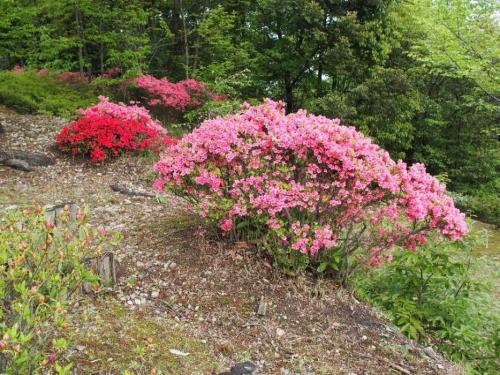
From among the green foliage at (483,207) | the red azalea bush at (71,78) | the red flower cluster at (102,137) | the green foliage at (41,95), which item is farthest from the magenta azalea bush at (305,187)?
the red azalea bush at (71,78)

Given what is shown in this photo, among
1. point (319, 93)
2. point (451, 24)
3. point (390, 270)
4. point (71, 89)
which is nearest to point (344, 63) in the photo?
point (319, 93)

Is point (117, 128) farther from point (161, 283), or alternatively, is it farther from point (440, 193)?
point (440, 193)

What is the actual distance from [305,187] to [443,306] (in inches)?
68.4

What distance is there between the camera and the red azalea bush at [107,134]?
787 cm

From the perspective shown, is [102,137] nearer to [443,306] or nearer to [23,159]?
[23,159]

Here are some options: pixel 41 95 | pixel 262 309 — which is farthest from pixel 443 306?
pixel 41 95

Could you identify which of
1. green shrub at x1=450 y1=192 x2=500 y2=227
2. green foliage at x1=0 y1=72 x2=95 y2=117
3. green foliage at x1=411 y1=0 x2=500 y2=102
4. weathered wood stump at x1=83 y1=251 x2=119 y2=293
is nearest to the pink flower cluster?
green foliage at x1=0 y1=72 x2=95 y2=117

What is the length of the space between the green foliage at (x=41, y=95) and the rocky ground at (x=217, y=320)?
6835mm

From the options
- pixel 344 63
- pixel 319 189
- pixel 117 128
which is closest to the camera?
pixel 319 189

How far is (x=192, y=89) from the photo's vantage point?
1226 cm

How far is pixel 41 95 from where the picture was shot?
1134cm

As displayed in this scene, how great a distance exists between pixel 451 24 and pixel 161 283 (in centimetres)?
901

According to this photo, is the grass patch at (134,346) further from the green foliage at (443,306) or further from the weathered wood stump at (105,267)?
the green foliage at (443,306)

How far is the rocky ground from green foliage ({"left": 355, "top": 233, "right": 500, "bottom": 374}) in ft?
1.02
